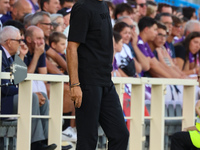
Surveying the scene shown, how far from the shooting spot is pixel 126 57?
27.3 ft

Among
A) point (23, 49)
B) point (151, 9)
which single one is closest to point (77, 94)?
point (23, 49)

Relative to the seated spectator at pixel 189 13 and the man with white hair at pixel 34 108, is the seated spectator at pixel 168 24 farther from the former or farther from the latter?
the man with white hair at pixel 34 108

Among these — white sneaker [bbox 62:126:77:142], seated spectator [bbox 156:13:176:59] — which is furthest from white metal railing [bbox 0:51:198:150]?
seated spectator [bbox 156:13:176:59]

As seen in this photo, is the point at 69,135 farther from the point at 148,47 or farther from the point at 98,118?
the point at 148,47

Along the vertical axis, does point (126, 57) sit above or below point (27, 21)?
below

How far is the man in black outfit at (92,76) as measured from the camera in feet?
14.4

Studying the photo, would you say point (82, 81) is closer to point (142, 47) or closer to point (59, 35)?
point (59, 35)

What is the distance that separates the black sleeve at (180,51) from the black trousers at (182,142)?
4.62 m

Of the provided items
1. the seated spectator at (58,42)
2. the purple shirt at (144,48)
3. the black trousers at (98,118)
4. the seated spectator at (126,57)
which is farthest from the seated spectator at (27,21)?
the black trousers at (98,118)

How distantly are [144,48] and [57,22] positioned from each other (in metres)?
1.53

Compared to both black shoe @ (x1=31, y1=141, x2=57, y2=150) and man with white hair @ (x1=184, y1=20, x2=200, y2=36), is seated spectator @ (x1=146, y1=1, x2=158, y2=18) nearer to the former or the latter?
man with white hair @ (x1=184, y1=20, x2=200, y2=36)

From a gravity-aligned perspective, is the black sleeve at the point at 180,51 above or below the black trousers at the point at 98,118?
above

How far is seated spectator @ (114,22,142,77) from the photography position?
8172mm

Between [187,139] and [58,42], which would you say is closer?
[187,139]
